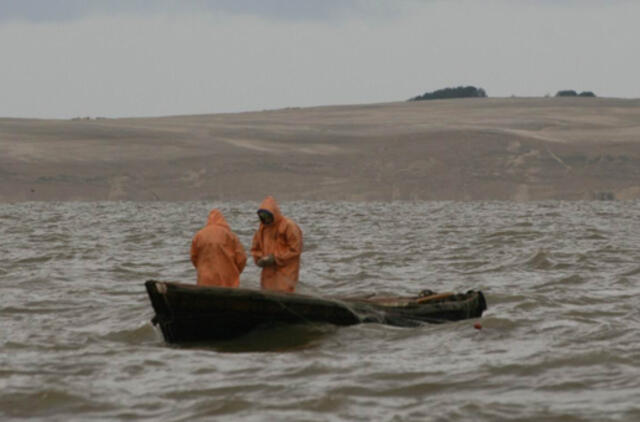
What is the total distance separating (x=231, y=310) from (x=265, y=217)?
5.92ft

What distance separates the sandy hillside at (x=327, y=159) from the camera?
56000 mm

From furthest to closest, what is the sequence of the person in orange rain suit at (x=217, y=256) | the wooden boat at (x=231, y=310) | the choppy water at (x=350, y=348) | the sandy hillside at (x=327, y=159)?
the sandy hillside at (x=327, y=159)
the person in orange rain suit at (x=217, y=256)
the wooden boat at (x=231, y=310)
the choppy water at (x=350, y=348)

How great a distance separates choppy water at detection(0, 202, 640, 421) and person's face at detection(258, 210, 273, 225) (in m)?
1.64

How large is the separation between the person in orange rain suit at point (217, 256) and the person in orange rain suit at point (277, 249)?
41 centimetres

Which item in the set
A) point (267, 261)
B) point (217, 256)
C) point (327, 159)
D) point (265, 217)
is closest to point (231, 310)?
point (217, 256)

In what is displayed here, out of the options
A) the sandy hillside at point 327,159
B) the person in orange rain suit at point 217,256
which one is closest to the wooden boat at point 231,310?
the person in orange rain suit at point 217,256

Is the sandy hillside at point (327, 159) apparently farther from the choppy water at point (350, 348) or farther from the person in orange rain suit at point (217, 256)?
the person in orange rain suit at point (217, 256)

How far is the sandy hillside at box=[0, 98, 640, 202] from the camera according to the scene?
56.0 m

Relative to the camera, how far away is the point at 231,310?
12.3 metres

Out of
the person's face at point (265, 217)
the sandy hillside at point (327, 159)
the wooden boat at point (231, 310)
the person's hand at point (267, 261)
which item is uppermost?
the person's face at point (265, 217)

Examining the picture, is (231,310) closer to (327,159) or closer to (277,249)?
(277,249)

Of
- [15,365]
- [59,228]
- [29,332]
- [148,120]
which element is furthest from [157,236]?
[148,120]

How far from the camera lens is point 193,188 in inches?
2231

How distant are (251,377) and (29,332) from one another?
3.93 m
